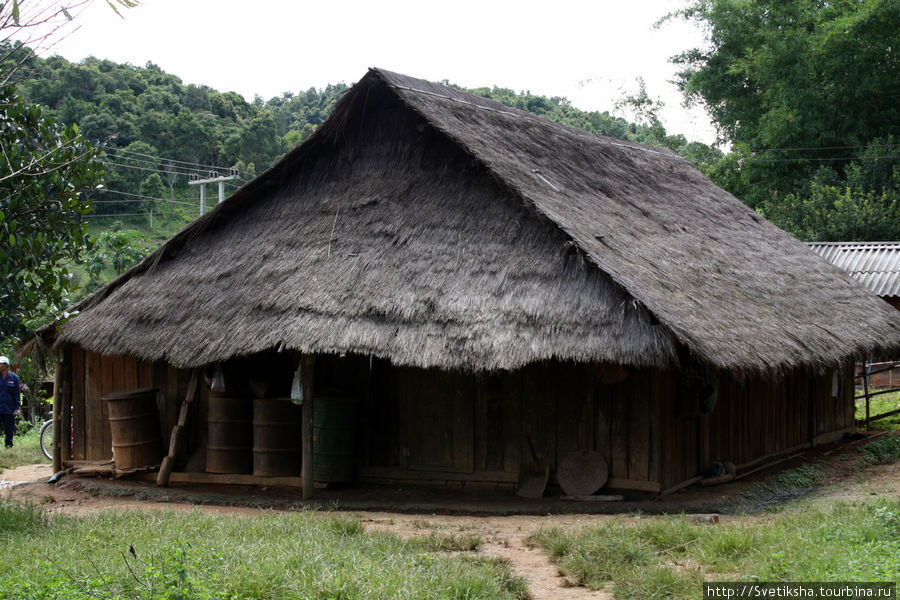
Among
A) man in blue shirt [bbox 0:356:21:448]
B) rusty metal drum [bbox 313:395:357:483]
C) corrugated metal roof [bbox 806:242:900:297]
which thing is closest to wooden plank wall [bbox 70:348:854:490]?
rusty metal drum [bbox 313:395:357:483]

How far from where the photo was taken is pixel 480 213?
10625mm

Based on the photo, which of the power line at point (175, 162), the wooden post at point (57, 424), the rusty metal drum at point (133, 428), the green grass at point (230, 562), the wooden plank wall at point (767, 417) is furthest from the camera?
the power line at point (175, 162)

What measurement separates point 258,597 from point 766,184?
94.2ft

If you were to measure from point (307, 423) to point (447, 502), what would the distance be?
5.76 ft

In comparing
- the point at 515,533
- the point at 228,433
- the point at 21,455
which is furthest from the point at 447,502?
the point at 21,455

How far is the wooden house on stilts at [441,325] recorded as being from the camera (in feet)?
30.6

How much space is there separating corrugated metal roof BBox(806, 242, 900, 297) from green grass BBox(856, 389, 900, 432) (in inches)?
93.4

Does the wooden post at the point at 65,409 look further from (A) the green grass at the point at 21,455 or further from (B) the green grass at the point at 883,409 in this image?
(B) the green grass at the point at 883,409

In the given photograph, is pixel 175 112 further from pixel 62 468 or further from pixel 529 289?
pixel 529 289

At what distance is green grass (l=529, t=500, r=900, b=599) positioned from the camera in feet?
18.0

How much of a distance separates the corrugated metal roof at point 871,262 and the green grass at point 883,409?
2.37 m

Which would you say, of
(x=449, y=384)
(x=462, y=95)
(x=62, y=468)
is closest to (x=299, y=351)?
(x=449, y=384)

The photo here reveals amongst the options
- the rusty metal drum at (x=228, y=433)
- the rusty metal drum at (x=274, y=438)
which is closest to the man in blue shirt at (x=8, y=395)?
the rusty metal drum at (x=228, y=433)

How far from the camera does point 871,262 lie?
70.1 feet
